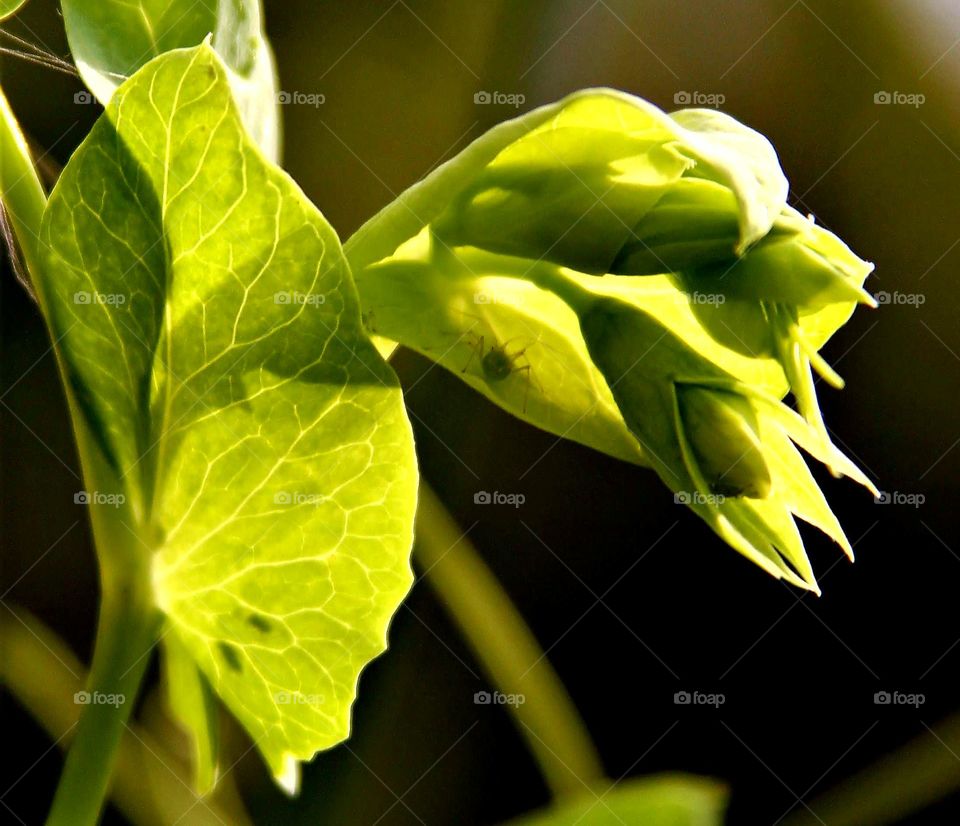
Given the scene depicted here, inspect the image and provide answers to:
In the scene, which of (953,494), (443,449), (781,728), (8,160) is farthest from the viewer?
(953,494)

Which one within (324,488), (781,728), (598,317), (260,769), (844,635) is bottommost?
(260,769)

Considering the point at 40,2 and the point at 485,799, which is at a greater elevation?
the point at 40,2

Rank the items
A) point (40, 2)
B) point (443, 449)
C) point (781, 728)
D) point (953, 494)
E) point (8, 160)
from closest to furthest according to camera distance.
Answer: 1. point (8, 160)
2. point (443, 449)
3. point (40, 2)
4. point (781, 728)
5. point (953, 494)

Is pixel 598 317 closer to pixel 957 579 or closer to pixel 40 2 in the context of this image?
pixel 40 2

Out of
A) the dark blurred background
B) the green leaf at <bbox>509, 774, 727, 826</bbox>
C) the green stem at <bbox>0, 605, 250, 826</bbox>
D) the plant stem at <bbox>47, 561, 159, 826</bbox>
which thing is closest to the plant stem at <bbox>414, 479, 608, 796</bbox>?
the dark blurred background

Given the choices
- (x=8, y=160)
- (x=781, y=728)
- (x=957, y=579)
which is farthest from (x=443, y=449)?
(x=957, y=579)

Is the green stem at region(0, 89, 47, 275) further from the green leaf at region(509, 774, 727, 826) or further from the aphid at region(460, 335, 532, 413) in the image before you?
the green leaf at region(509, 774, 727, 826)

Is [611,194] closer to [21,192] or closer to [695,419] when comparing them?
[695,419]
